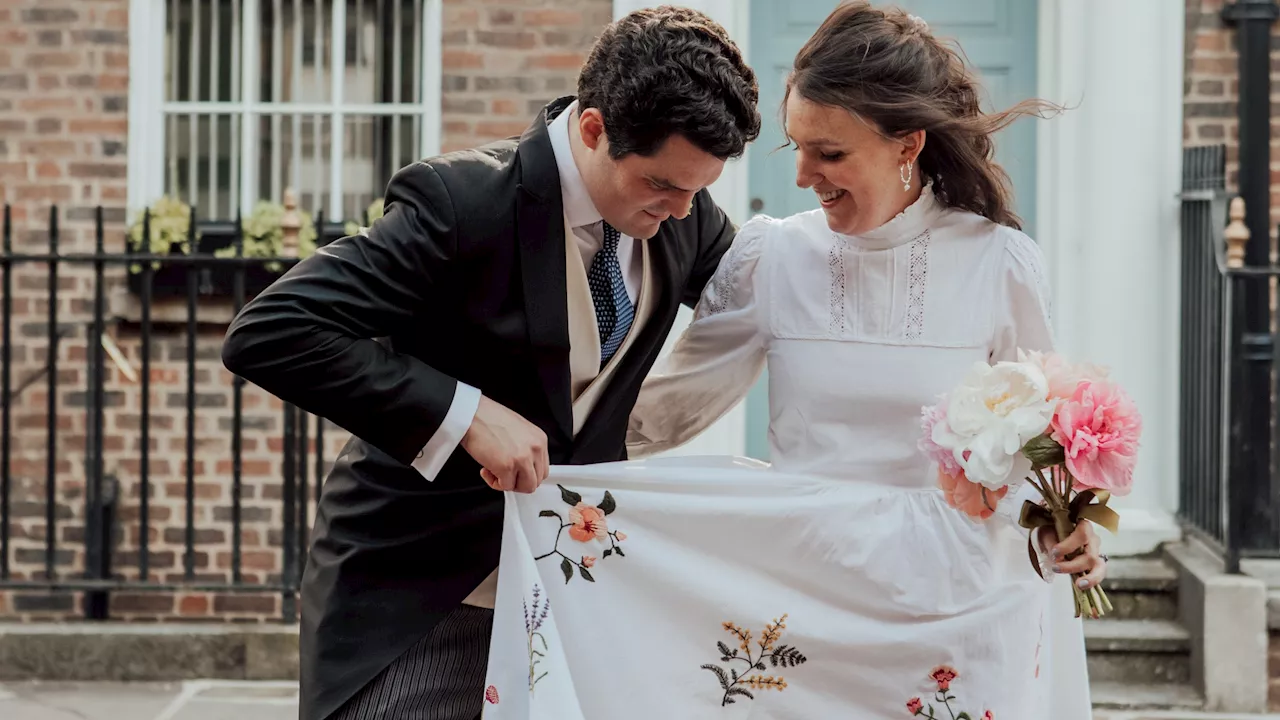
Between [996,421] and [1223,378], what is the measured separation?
137 inches

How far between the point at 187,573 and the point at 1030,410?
4.05m

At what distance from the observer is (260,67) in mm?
6164

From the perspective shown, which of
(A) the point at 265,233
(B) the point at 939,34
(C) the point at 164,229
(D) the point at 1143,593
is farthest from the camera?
(B) the point at 939,34

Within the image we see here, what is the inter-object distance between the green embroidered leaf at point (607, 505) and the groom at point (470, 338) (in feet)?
0.29

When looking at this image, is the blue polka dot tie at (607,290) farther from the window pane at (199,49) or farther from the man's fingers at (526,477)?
the window pane at (199,49)

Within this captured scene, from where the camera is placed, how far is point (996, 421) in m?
2.13

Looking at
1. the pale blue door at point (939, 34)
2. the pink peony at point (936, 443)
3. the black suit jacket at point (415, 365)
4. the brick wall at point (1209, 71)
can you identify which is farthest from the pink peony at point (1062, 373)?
the brick wall at point (1209, 71)

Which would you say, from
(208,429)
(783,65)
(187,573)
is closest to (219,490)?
(208,429)

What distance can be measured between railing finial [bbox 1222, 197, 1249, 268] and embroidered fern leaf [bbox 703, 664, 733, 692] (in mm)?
3480

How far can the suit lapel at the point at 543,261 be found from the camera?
7.36 feet

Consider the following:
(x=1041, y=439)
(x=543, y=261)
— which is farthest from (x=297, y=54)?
(x=1041, y=439)

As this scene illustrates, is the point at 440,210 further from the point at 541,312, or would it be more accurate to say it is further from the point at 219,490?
the point at 219,490

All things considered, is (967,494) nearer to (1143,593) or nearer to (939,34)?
(1143,593)

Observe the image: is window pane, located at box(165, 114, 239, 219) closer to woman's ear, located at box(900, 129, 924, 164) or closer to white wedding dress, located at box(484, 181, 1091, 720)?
white wedding dress, located at box(484, 181, 1091, 720)
